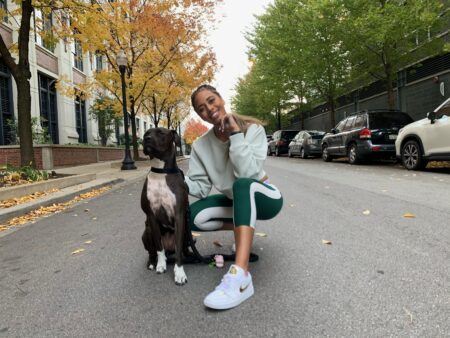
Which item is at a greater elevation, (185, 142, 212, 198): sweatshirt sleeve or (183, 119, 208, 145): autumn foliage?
(183, 119, 208, 145): autumn foliage

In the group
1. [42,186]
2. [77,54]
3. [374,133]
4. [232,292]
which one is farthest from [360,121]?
[77,54]

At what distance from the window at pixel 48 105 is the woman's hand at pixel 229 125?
1751cm

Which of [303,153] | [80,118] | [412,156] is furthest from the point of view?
[80,118]

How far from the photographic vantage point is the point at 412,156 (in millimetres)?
10211

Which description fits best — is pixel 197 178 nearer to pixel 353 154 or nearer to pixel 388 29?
pixel 353 154

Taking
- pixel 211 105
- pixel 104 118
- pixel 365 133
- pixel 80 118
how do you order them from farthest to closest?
pixel 104 118
pixel 80 118
pixel 365 133
pixel 211 105

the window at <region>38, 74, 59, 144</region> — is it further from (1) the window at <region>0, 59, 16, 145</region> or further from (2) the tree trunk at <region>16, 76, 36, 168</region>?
(2) the tree trunk at <region>16, 76, 36, 168</region>

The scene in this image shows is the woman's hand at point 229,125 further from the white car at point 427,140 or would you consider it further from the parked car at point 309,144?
the parked car at point 309,144

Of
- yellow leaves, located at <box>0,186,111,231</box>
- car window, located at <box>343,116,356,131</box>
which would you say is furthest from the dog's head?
car window, located at <box>343,116,356,131</box>

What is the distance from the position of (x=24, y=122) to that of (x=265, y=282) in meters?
8.44

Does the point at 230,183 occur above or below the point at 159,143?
below

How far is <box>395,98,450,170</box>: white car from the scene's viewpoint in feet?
29.2

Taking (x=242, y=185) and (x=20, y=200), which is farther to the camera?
(x=20, y=200)

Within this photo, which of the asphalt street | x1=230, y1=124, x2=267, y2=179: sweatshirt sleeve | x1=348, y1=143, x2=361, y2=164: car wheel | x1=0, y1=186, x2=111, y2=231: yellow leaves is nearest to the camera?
the asphalt street
